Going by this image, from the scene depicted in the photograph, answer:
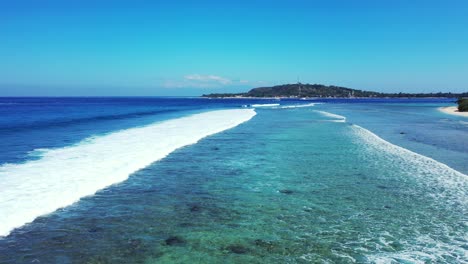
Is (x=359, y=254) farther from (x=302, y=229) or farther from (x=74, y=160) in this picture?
(x=74, y=160)

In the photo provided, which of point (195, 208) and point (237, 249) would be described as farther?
point (195, 208)

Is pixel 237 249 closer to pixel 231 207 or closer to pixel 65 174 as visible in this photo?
pixel 231 207

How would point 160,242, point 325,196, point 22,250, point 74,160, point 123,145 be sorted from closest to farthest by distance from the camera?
point 22,250 < point 160,242 < point 325,196 < point 74,160 < point 123,145

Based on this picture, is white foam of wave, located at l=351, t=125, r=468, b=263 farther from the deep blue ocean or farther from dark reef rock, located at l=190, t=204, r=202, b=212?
dark reef rock, located at l=190, t=204, r=202, b=212

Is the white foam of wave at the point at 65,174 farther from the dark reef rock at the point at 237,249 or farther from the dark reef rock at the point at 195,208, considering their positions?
the dark reef rock at the point at 237,249

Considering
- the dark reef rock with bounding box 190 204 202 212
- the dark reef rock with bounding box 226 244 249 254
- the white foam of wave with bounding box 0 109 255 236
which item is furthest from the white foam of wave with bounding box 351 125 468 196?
the white foam of wave with bounding box 0 109 255 236

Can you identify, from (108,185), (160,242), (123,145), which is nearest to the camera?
(160,242)

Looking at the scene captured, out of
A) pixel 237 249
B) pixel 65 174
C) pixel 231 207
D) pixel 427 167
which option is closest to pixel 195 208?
pixel 231 207

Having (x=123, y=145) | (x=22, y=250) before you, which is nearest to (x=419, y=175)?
(x=22, y=250)

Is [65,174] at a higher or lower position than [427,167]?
higher
